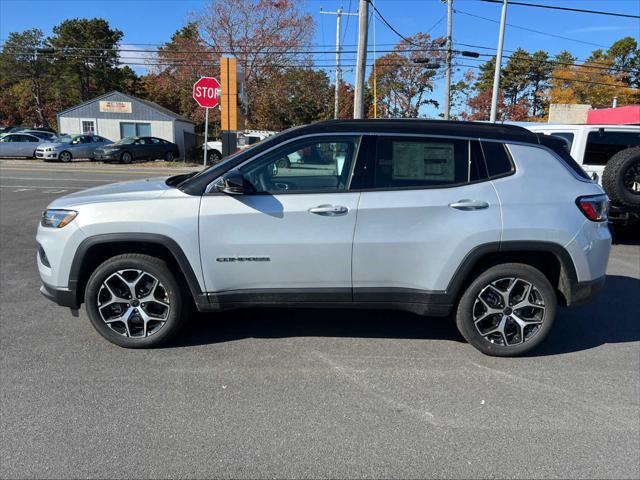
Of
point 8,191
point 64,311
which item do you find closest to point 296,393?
point 64,311

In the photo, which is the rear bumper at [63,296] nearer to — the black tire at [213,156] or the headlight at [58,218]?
the headlight at [58,218]

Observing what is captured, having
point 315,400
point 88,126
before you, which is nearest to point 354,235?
point 315,400

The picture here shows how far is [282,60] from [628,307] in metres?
33.8

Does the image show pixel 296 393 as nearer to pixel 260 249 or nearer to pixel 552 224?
pixel 260 249

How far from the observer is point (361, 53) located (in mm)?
14875

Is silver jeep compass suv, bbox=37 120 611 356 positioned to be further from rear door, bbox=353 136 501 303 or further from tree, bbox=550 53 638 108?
tree, bbox=550 53 638 108

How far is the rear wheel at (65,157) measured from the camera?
2762 cm

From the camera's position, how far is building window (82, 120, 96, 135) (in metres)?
33.8

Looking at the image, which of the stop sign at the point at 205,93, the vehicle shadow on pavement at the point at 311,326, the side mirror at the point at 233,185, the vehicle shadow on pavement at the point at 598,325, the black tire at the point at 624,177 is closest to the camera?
the side mirror at the point at 233,185

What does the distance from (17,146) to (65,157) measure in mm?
3365

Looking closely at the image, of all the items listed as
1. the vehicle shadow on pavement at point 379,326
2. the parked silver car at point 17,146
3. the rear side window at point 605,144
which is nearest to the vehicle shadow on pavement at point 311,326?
the vehicle shadow on pavement at point 379,326

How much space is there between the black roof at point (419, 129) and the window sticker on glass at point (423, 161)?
0.39 ft

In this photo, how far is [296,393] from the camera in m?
3.34

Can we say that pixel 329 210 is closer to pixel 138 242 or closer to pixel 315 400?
pixel 315 400
